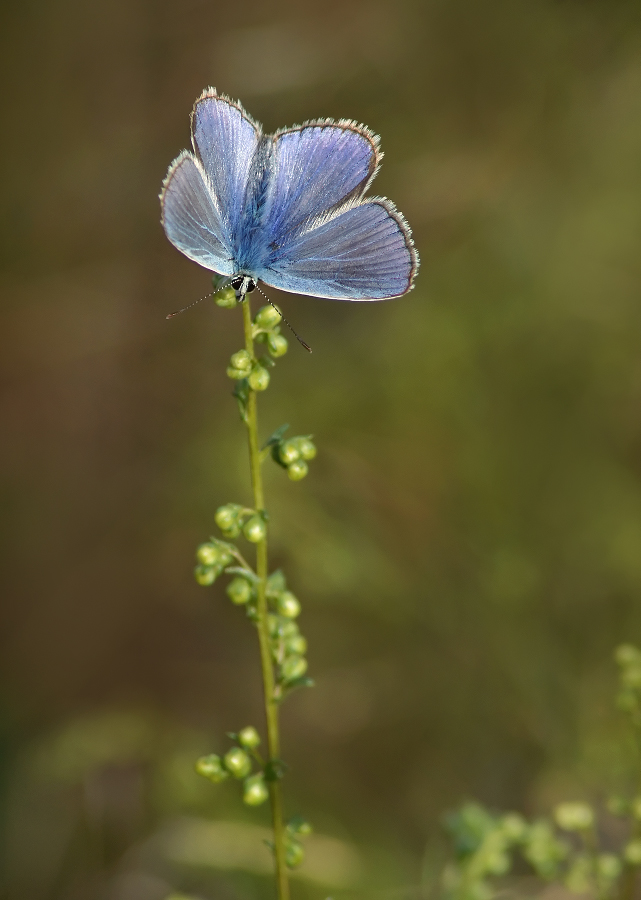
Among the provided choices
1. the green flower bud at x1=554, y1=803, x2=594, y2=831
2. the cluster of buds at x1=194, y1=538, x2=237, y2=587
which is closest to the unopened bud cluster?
the cluster of buds at x1=194, y1=538, x2=237, y2=587

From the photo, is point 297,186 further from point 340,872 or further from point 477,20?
point 477,20

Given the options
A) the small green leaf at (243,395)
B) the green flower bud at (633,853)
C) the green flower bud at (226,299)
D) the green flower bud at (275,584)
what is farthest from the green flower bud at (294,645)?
the green flower bud at (633,853)

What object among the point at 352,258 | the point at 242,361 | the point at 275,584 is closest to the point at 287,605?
the point at 275,584

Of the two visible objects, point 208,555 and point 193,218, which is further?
point 193,218

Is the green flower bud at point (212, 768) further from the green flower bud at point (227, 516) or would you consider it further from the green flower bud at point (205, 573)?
the green flower bud at point (227, 516)

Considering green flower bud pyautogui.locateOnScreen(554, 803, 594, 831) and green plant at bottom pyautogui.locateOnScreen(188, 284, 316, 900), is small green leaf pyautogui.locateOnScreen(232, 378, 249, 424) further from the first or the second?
green flower bud pyautogui.locateOnScreen(554, 803, 594, 831)

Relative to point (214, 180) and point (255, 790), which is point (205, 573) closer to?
point (255, 790)
